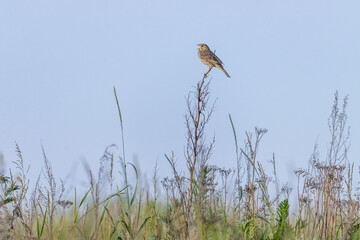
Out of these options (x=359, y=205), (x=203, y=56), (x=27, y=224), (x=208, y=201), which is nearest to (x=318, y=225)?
(x=359, y=205)

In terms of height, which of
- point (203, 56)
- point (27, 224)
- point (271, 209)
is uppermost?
point (203, 56)

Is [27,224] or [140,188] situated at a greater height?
[140,188]

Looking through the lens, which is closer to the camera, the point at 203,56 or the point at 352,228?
the point at 352,228

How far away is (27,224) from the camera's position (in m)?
4.71

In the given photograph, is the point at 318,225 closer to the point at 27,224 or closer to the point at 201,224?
the point at 201,224

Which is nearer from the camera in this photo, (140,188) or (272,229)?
(272,229)

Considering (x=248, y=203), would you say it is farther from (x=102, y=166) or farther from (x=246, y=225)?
(x=102, y=166)

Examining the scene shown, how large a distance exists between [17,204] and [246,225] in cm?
198

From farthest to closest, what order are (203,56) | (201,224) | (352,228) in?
(203,56) → (352,228) → (201,224)

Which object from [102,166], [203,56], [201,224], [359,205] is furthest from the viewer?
[203,56]

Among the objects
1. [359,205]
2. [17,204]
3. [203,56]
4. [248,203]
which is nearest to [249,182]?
[248,203]

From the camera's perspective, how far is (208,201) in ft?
14.9

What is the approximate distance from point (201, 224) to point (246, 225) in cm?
50

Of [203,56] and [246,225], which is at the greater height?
[203,56]
